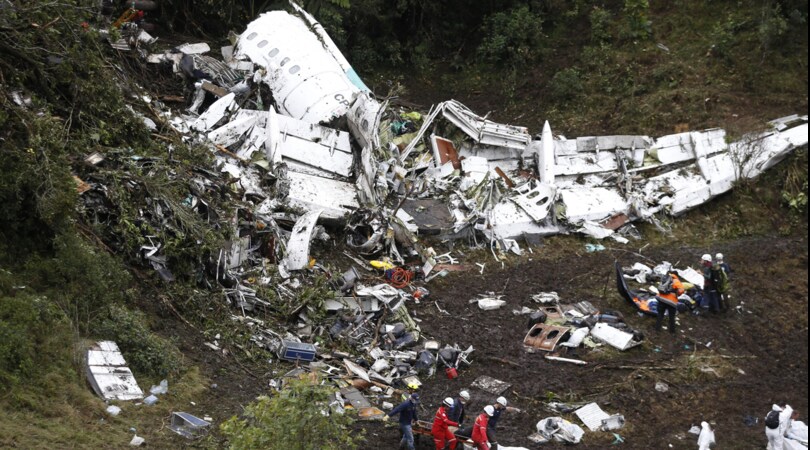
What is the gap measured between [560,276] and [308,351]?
5.37m

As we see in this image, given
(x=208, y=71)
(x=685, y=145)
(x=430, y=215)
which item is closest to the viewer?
(x=430, y=215)

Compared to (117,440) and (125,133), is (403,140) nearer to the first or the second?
(125,133)

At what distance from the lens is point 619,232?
52.8 ft

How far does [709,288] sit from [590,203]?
3.34 meters

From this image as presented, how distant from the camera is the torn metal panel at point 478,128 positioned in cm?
1689

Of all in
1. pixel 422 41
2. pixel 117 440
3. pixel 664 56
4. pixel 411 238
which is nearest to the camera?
pixel 117 440

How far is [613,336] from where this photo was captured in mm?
12328

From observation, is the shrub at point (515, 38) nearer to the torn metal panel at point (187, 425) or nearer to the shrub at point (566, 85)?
the shrub at point (566, 85)

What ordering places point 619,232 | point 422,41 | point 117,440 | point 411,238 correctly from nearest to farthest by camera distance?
point 117,440, point 411,238, point 619,232, point 422,41

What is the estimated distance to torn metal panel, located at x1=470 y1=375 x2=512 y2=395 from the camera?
11.1 m

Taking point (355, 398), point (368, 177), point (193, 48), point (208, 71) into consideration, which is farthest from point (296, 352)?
point (193, 48)

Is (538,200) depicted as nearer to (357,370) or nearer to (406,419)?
(357,370)

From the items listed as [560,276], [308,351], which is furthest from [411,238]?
[308,351]

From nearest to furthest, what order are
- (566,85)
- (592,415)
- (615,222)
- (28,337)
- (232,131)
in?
(28,337) < (592,415) < (232,131) < (615,222) < (566,85)
